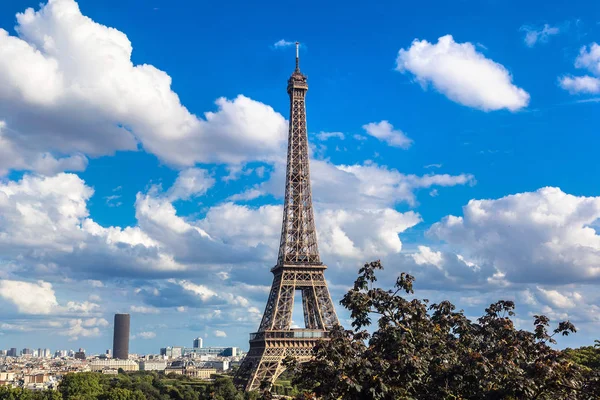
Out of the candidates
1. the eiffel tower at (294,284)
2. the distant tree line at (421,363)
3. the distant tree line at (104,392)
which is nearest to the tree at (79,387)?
the distant tree line at (104,392)

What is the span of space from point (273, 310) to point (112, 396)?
90.0 feet

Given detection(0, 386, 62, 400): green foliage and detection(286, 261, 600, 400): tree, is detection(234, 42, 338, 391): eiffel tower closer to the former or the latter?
detection(0, 386, 62, 400): green foliage

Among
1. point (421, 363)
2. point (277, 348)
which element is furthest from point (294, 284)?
point (421, 363)

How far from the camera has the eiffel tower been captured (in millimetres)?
96688

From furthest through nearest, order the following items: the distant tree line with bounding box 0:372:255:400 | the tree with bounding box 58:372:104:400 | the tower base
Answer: the tree with bounding box 58:372:104:400 < the distant tree line with bounding box 0:372:255:400 < the tower base

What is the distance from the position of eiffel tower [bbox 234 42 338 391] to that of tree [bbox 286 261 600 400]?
6753 cm

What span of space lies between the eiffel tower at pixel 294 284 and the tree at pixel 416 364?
67533 mm

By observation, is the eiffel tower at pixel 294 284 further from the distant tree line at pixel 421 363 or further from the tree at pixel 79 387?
the distant tree line at pixel 421 363

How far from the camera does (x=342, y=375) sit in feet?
75.2

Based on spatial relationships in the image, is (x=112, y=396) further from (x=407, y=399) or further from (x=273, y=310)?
(x=407, y=399)

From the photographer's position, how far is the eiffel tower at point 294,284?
317 ft

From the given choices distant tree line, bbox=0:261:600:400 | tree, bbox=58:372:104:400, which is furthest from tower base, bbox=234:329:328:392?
distant tree line, bbox=0:261:600:400

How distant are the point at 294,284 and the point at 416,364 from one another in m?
77.5

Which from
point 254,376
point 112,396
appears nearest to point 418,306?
point 254,376
